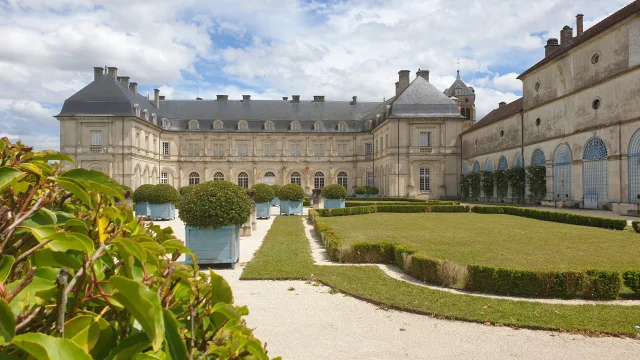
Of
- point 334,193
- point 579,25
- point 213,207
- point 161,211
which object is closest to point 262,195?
point 161,211

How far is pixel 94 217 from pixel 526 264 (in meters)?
8.28

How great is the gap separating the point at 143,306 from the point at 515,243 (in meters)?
11.4

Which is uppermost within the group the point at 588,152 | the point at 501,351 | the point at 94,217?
the point at 588,152

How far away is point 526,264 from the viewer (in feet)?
26.1

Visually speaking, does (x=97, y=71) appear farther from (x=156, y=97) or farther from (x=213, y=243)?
(x=213, y=243)

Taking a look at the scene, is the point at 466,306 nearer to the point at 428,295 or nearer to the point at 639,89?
the point at 428,295

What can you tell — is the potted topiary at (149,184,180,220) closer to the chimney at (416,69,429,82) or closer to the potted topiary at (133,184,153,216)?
the potted topiary at (133,184,153,216)

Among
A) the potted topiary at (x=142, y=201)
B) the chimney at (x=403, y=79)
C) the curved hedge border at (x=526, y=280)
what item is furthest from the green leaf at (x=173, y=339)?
the chimney at (x=403, y=79)

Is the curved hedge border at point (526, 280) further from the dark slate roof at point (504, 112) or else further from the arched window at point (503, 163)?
the arched window at point (503, 163)

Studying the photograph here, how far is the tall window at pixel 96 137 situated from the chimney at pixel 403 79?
26070 mm

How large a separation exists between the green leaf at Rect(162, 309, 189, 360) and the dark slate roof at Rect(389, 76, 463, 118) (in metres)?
35.4

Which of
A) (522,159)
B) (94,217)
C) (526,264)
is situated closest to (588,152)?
(522,159)

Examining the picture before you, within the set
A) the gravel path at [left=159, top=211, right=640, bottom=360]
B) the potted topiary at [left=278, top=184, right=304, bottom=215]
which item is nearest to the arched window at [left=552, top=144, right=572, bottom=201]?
the potted topiary at [left=278, top=184, right=304, bottom=215]

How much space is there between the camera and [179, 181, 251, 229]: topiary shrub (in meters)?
8.46
